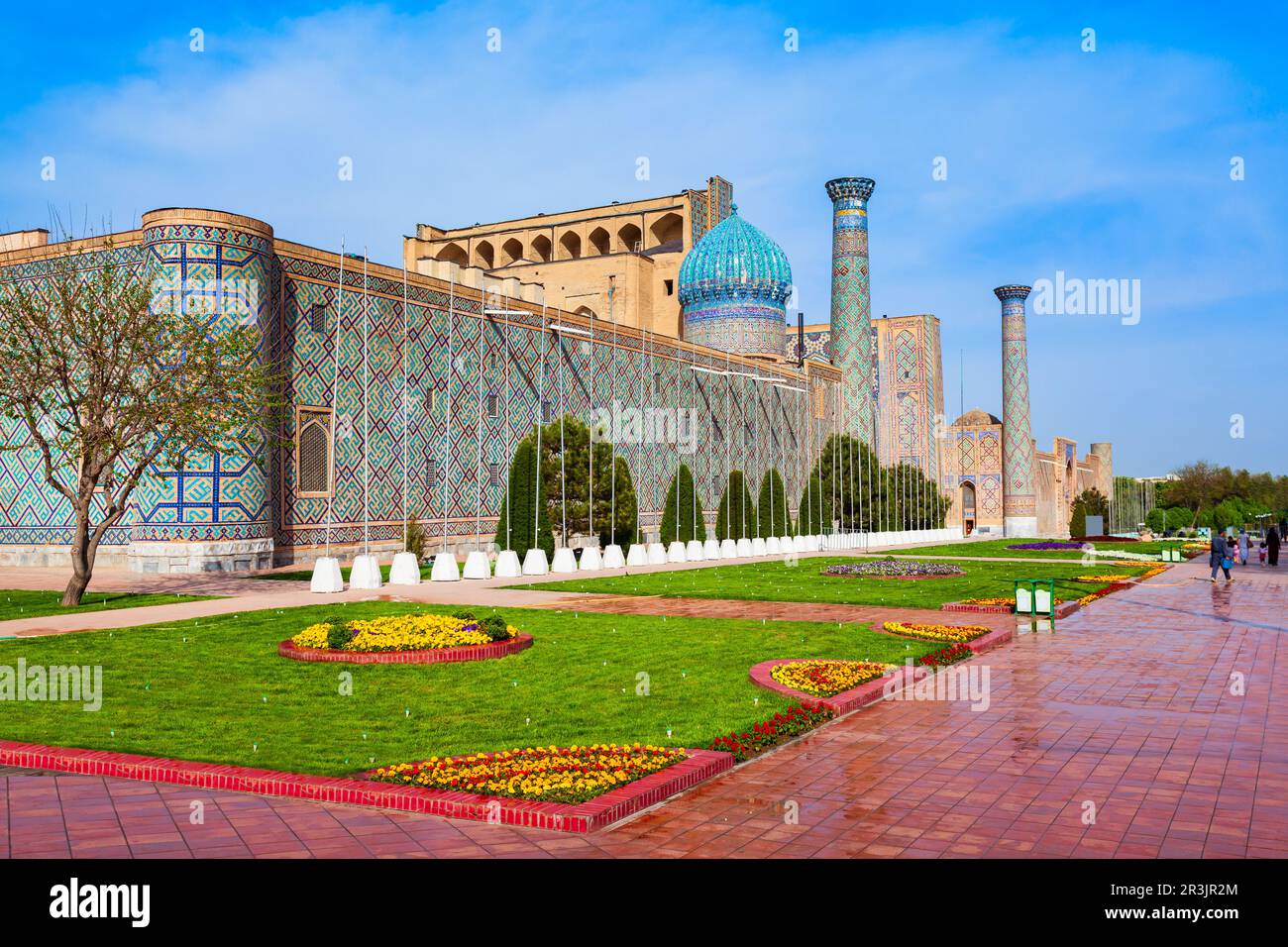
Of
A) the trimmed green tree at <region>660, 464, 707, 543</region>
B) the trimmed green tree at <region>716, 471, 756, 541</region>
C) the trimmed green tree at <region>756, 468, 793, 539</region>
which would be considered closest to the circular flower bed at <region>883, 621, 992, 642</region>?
the trimmed green tree at <region>660, 464, 707, 543</region>

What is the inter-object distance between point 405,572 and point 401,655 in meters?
8.43

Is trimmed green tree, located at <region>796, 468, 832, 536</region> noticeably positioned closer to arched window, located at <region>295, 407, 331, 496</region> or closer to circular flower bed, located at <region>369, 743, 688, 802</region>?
arched window, located at <region>295, 407, 331, 496</region>

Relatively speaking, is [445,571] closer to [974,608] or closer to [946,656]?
[974,608]

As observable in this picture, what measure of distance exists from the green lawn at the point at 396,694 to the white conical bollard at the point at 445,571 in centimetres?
623

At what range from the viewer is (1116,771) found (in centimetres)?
576

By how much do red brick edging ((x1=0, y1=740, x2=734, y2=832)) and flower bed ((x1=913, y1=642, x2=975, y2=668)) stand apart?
168 inches

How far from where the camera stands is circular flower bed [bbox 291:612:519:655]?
391 inches

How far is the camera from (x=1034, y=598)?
1344 centimetres

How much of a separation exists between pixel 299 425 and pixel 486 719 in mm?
16918

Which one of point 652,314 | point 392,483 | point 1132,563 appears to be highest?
point 652,314

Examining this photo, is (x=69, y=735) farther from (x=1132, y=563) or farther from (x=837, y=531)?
(x=837, y=531)

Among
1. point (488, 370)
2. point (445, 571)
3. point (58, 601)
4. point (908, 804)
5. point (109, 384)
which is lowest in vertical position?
point (908, 804)

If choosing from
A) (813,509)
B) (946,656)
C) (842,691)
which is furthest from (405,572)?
(813,509)
